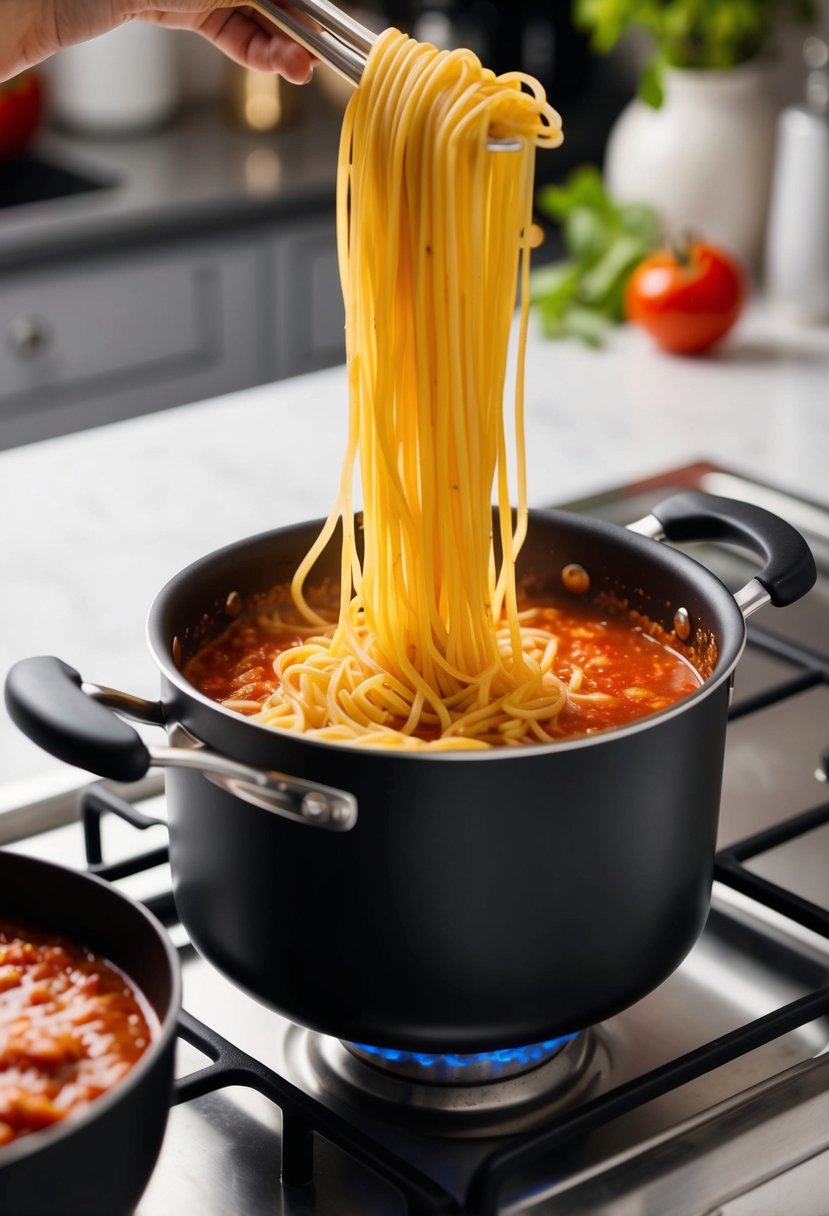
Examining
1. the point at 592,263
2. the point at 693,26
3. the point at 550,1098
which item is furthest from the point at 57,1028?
the point at 693,26

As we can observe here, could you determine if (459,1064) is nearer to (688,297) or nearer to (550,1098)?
(550,1098)

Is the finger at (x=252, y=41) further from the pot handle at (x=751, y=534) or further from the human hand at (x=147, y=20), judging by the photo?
the pot handle at (x=751, y=534)

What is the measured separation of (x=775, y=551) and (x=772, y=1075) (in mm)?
330

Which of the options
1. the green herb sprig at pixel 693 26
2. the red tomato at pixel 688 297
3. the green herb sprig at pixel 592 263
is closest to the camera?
the red tomato at pixel 688 297

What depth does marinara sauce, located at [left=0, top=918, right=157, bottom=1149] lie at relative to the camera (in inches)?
28.9

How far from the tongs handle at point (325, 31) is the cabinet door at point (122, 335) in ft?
5.79

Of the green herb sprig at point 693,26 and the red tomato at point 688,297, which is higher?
the green herb sprig at point 693,26

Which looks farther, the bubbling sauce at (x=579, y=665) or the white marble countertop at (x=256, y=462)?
the white marble countertop at (x=256, y=462)

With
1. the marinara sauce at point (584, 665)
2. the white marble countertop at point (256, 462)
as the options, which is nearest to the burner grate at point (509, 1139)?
the marinara sauce at point (584, 665)

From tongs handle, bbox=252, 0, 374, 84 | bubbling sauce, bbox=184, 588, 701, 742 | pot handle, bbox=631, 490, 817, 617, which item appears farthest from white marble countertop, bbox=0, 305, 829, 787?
tongs handle, bbox=252, 0, 374, 84

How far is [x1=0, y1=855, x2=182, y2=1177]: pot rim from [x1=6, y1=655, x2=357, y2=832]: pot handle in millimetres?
63

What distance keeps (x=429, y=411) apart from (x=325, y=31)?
0.74 ft

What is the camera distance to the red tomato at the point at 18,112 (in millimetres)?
2934

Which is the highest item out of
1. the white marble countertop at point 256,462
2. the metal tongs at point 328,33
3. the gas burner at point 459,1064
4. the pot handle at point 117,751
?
the metal tongs at point 328,33
